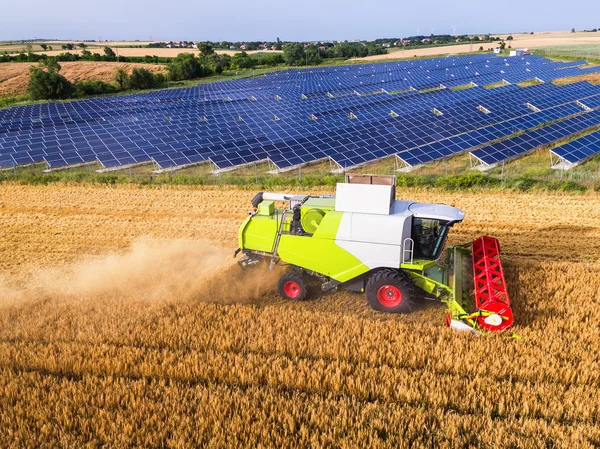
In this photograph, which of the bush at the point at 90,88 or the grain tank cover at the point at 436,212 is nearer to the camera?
the grain tank cover at the point at 436,212

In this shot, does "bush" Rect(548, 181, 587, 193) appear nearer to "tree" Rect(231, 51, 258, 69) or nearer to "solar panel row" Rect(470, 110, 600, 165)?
"solar panel row" Rect(470, 110, 600, 165)

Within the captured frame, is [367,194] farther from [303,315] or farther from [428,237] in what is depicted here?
[303,315]

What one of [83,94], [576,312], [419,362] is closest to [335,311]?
[419,362]

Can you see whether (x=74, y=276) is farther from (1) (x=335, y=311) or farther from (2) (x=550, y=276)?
(2) (x=550, y=276)

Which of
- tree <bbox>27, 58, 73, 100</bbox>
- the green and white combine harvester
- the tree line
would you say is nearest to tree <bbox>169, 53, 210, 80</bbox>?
the tree line

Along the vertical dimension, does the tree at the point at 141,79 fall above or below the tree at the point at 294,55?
below

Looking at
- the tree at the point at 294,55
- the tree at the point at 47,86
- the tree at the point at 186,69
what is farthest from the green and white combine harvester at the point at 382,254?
the tree at the point at 294,55

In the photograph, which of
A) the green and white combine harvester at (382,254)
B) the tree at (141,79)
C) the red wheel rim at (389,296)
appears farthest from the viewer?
the tree at (141,79)

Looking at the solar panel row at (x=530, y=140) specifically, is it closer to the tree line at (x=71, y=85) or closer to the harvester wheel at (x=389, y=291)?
the harvester wheel at (x=389, y=291)
